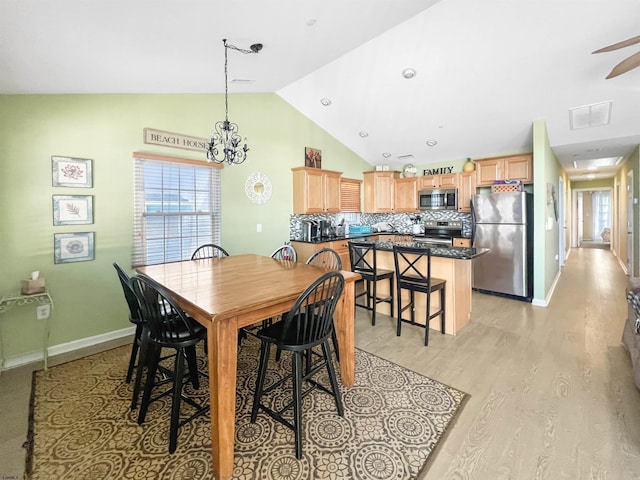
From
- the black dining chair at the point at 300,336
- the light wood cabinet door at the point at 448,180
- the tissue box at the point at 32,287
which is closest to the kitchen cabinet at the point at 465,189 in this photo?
the light wood cabinet door at the point at 448,180

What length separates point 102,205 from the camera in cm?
305

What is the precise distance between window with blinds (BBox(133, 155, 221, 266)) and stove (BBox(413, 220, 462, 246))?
3672 mm

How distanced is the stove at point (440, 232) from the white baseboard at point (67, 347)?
15.4ft

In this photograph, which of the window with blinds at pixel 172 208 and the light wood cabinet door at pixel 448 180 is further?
the light wood cabinet door at pixel 448 180

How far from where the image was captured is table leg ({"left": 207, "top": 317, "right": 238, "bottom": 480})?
1476 mm

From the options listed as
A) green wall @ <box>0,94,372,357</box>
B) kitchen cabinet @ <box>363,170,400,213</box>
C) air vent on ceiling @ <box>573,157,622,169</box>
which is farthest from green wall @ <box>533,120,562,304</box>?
green wall @ <box>0,94,372,357</box>

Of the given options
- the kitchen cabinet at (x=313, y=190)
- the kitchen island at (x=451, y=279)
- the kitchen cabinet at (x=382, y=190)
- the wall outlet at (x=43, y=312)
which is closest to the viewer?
the wall outlet at (x=43, y=312)

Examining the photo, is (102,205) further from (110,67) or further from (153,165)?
(110,67)

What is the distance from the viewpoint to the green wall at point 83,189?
2605 mm

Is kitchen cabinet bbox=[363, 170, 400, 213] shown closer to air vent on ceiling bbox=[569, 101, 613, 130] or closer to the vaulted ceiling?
the vaulted ceiling

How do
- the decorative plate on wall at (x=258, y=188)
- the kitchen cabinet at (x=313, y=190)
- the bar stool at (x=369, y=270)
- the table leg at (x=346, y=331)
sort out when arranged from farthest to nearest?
the kitchen cabinet at (x=313, y=190)
the decorative plate on wall at (x=258, y=188)
the bar stool at (x=369, y=270)
the table leg at (x=346, y=331)

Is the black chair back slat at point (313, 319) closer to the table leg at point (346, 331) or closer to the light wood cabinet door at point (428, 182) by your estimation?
the table leg at point (346, 331)

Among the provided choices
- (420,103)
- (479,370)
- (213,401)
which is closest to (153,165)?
(213,401)

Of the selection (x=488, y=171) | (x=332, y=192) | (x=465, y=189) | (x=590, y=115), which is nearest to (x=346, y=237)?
(x=332, y=192)
